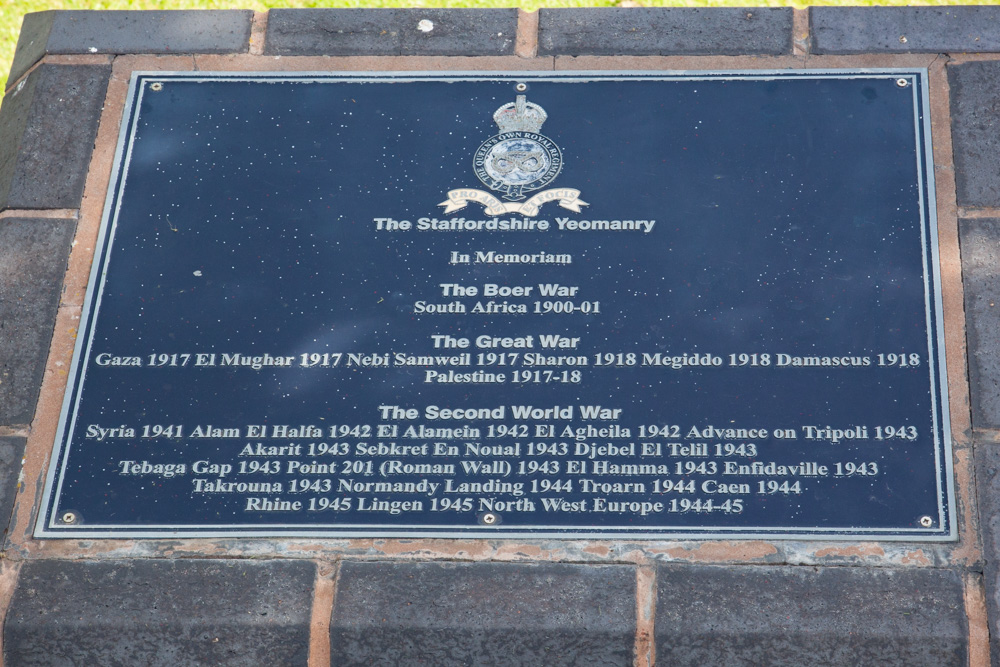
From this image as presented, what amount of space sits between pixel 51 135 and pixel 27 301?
801mm

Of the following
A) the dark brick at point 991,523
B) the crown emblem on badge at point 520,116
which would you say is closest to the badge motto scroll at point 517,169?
the crown emblem on badge at point 520,116

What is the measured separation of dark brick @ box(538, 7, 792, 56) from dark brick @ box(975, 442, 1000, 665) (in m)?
1.88

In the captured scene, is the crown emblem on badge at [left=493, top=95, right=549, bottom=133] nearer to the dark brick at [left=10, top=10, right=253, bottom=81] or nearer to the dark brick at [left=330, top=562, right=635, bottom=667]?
the dark brick at [left=10, top=10, right=253, bottom=81]

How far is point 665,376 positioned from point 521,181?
1.00 metres

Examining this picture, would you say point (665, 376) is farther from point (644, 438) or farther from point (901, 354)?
point (901, 354)

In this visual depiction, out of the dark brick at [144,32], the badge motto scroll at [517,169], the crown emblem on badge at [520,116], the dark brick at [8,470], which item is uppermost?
the dark brick at [144,32]

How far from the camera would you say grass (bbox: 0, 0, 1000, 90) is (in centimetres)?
440

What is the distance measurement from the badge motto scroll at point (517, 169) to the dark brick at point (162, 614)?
1560mm

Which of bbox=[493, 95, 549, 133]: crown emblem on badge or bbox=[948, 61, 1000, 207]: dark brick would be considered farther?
bbox=[493, 95, 549, 133]: crown emblem on badge

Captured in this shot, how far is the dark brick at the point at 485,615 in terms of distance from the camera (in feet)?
10.0

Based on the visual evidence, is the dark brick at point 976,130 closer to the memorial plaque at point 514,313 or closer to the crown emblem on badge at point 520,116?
the memorial plaque at point 514,313

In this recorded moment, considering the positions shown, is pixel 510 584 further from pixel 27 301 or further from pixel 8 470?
pixel 27 301

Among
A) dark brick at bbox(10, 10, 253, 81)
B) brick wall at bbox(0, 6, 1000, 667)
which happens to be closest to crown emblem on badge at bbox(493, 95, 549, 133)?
dark brick at bbox(10, 10, 253, 81)

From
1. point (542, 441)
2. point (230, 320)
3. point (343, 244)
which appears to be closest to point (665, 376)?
point (542, 441)
